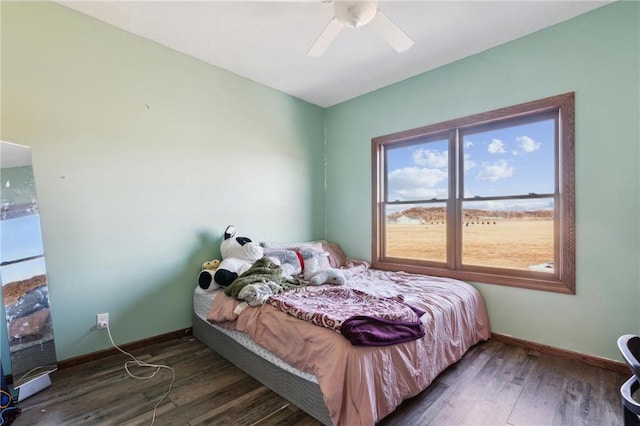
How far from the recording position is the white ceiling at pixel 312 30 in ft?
6.97

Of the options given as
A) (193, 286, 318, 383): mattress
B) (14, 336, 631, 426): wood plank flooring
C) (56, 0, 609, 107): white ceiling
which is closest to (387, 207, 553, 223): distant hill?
(14, 336, 631, 426): wood plank flooring

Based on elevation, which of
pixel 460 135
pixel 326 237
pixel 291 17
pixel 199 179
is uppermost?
pixel 291 17

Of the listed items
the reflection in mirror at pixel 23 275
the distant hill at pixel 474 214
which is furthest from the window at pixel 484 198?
the reflection in mirror at pixel 23 275

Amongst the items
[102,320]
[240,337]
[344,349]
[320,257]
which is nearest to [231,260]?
[240,337]

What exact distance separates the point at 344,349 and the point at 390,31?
2041 mm

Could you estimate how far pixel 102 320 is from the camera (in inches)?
90.0

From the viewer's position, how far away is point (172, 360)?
228cm

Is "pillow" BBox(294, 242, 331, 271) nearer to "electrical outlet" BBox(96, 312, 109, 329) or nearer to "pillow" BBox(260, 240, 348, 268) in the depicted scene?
"pillow" BBox(260, 240, 348, 268)

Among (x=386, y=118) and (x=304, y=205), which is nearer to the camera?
(x=386, y=118)

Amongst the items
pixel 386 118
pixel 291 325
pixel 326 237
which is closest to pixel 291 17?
pixel 386 118

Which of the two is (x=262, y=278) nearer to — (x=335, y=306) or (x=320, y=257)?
(x=335, y=306)

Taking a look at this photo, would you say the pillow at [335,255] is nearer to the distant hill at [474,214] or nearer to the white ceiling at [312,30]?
the distant hill at [474,214]

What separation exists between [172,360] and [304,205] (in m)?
2.26

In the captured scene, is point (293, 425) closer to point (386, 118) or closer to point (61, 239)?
point (61, 239)
